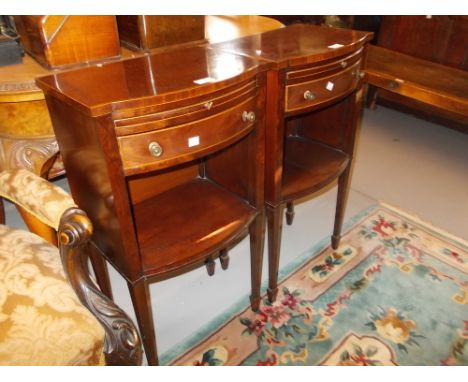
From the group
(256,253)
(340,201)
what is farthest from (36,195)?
(340,201)

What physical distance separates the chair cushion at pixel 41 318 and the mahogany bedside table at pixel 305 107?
0.69m

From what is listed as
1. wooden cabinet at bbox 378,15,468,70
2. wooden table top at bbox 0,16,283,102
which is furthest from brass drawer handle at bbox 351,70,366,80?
wooden cabinet at bbox 378,15,468,70

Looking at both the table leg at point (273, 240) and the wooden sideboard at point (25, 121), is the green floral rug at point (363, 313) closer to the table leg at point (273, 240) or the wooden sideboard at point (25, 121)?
the table leg at point (273, 240)

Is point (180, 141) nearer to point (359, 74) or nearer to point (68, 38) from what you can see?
point (68, 38)

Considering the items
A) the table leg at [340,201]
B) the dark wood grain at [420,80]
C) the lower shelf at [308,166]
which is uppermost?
the dark wood grain at [420,80]

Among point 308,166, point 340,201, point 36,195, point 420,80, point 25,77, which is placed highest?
point 25,77

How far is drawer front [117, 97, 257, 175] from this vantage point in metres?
0.87

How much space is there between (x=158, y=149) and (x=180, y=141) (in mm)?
57

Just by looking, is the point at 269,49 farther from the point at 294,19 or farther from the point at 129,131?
the point at 294,19

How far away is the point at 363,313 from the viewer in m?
1.54

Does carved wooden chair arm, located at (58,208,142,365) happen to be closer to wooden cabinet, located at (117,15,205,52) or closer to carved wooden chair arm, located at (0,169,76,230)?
carved wooden chair arm, located at (0,169,76,230)

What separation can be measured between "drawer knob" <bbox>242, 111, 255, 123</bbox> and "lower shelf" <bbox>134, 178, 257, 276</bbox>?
32 centimetres

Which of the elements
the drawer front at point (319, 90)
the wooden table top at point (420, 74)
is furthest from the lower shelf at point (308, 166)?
the wooden table top at point (420, 74)

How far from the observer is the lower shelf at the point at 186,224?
1.10 meters
